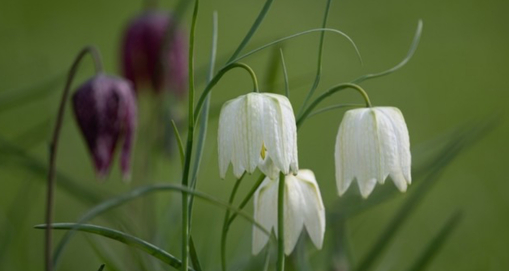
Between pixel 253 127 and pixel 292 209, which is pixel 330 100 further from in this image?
pixel 253 127

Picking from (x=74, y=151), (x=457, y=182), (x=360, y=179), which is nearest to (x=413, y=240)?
(x=457, y=182)

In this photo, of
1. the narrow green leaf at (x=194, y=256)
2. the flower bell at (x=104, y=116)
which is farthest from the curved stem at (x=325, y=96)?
the flower bell at (x=104, y=116)

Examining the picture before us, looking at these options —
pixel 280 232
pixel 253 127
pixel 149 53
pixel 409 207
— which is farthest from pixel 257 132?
pixel 149 53

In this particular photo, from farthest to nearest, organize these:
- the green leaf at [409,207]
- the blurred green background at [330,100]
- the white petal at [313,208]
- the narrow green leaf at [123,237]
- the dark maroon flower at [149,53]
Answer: the blurred green background at [330,100], the dark maroon flower at [149,53], the green leaf at [409,207], the white petal at [313,208], the narrow green leaf at [123,237]

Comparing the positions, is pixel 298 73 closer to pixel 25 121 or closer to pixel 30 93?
pixel 25 121

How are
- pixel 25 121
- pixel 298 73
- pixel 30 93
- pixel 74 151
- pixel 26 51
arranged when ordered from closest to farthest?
pixel 30 93, pixel 74 151, pixel 25 121, pixel 26 51, pixel 298 73

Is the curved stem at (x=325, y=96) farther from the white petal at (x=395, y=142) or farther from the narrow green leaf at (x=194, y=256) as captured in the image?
the narrow green leaf at (x=194, y=256)

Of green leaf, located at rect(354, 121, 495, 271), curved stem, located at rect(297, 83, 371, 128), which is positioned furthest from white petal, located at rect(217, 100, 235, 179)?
green leaf, located at rect(354, 121, 495, 271)

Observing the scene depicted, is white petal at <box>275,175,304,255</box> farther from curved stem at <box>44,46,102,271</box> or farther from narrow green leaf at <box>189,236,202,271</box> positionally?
curved stem at <box>44,46,102,271</box>
